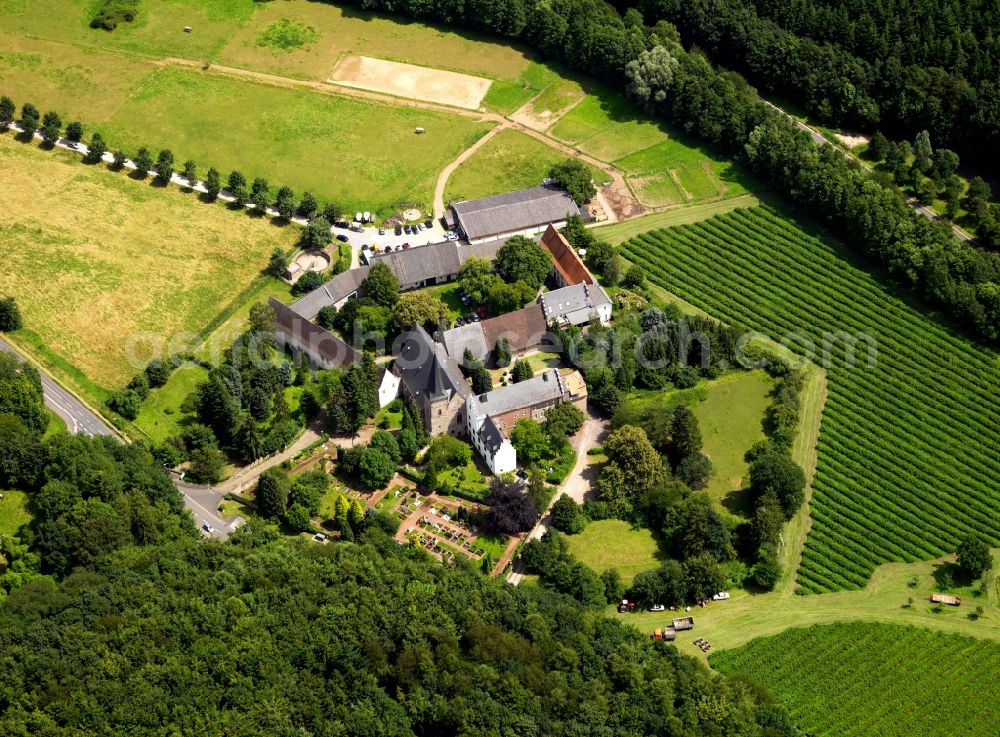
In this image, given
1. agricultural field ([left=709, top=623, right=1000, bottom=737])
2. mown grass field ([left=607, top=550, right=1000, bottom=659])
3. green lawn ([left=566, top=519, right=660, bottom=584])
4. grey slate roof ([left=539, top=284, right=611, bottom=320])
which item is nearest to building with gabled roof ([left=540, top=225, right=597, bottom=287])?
grey slate roof ([left=539, top=284, right=611, bottom=320])

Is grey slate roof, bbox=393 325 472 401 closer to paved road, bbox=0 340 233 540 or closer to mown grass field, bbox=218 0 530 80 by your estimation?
paved road, bbox=0 340 233 540

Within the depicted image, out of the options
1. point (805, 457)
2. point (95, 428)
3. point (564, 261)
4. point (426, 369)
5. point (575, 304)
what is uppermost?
point (564, 261)

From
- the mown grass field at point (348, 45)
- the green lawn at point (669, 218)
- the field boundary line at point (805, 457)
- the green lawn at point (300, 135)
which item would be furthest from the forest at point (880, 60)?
the field boundary line at point (805, 457)

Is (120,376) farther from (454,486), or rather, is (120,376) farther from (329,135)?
(329,135)

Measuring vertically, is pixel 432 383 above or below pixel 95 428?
above

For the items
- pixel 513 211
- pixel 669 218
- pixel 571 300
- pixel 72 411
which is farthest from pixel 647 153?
pixel 72 411

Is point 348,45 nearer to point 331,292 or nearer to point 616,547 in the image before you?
point 331,292
